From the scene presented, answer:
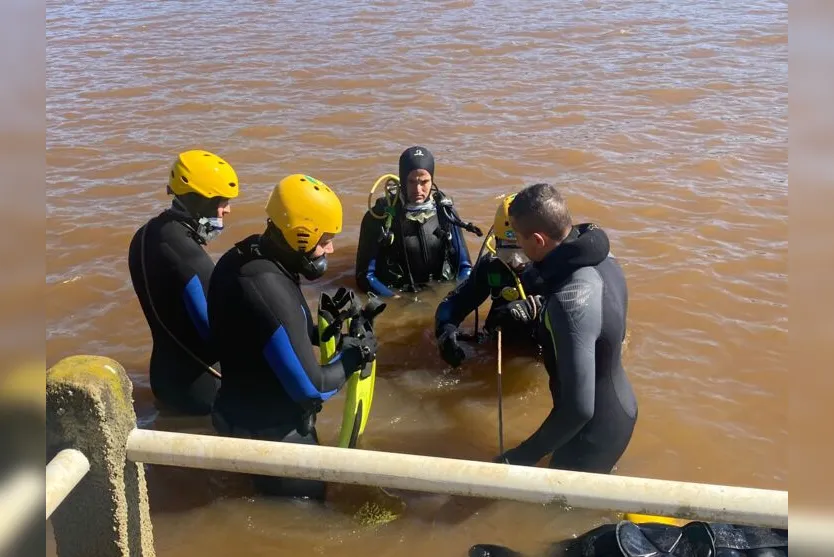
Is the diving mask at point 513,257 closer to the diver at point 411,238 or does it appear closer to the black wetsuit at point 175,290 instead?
the diver at point 411,238

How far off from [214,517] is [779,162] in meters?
7.18

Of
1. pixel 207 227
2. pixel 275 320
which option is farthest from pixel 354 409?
pixel 207 227

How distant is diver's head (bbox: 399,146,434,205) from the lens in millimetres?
5441

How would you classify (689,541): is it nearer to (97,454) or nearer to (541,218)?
(541,218)

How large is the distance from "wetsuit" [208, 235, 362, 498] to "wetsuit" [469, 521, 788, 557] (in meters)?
1.49

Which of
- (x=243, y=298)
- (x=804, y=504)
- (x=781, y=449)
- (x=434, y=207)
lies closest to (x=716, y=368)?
(x=781, y=449)

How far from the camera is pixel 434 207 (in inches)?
225

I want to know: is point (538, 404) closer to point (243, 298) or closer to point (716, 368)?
point (716, 368)

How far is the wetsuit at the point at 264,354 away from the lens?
10.8 feet

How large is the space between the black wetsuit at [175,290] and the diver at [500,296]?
1514 mm

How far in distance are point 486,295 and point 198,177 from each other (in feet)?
6.59

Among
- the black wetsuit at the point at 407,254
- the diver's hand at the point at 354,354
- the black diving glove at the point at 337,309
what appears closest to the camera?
the diver's hand at the point at 354,354

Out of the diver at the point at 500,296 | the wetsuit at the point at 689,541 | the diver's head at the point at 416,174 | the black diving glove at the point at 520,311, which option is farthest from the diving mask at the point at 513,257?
the wetsuit at the point at 689,541

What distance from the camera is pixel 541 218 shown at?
132 inches
